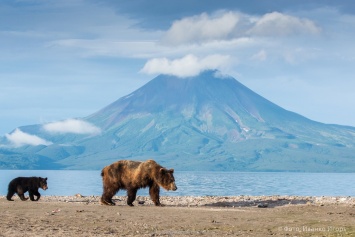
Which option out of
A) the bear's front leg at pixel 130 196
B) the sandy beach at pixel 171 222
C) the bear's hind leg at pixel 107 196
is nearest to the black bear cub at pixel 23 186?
the bear's hind leg at pixel 107 196

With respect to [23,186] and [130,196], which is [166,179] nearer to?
[130,196]

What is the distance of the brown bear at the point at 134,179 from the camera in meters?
23.9

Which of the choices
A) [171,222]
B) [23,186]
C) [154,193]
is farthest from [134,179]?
[171,222]

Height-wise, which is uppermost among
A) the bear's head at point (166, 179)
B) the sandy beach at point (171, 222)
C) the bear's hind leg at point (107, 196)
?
the bear's head at point (166, 179)

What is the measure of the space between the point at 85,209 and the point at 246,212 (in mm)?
5190

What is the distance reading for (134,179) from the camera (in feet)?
78.9

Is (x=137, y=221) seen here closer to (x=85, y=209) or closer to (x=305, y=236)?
(x=85, y=209)

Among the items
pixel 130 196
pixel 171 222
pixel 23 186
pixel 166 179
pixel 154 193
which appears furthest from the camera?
pixel 23 186

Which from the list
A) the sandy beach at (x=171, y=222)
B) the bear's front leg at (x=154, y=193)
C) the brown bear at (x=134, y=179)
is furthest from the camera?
the bear's front leg at (x=154, y=193)

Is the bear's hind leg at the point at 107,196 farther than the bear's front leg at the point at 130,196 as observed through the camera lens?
Yes

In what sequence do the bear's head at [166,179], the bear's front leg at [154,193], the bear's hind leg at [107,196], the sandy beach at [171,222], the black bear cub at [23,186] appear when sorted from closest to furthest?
the sandy beach at [171,222] → the bear's head at [166,179] → the bear's front leg at [154,193] → the bear's hind leg at [107,196] → the black bear cub at [23,186]

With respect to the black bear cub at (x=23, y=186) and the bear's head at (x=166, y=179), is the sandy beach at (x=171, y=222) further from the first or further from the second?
the black bear cub at (x=23, y=186)

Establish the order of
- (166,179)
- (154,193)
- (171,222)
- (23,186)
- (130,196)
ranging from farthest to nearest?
1. (23,186)
2. (154,193)
3. (130,196)
4. (166,179)
5. (171,222)

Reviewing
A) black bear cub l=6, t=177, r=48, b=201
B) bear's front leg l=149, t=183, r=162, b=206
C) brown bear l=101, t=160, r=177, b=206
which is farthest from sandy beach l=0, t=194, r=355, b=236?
black bear cub l=6, t=177, r=48, b=201
